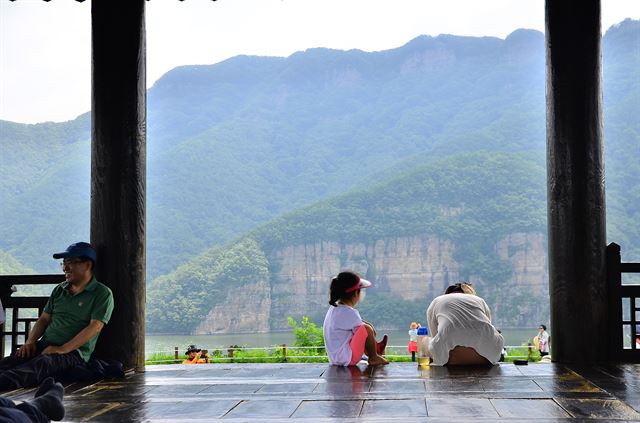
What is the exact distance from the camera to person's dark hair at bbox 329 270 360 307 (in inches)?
180

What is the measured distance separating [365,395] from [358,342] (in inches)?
46.9

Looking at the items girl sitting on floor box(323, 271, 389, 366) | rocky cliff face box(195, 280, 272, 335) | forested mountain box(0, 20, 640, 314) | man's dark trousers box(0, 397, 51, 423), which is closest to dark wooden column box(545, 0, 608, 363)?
girl sitting on floor box(323, 271, 389, 366)

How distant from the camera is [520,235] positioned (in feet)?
136

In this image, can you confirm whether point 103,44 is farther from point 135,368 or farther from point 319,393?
point 319,393

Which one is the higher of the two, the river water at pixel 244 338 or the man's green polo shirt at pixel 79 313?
the man's green polo shirt at pixel 79 313

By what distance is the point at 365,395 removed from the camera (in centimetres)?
333

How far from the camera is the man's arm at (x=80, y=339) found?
13.6 ft

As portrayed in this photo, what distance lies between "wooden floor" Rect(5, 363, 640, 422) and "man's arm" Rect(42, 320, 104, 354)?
0.95ft

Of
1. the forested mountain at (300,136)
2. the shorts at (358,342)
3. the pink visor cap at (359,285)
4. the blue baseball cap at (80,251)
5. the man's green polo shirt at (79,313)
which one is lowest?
the shorts at (358,342)

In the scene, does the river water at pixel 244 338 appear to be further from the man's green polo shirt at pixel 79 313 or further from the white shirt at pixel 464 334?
the man's green polo shirt at pixel 79 313

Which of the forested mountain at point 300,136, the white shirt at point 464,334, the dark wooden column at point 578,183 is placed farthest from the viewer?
the forested mountain at point 300,136

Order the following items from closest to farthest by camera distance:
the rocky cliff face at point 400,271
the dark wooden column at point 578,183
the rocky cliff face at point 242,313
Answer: the dark wooden column at point 578,183, the rocky cliff face at point 242,313, the rocky cliff face at point 400,271

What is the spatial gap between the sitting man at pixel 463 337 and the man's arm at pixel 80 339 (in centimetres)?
179

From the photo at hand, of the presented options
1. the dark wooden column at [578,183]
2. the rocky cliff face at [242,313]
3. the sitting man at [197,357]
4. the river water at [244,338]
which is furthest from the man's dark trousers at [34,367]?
the rocky cliff face at [242,313]
